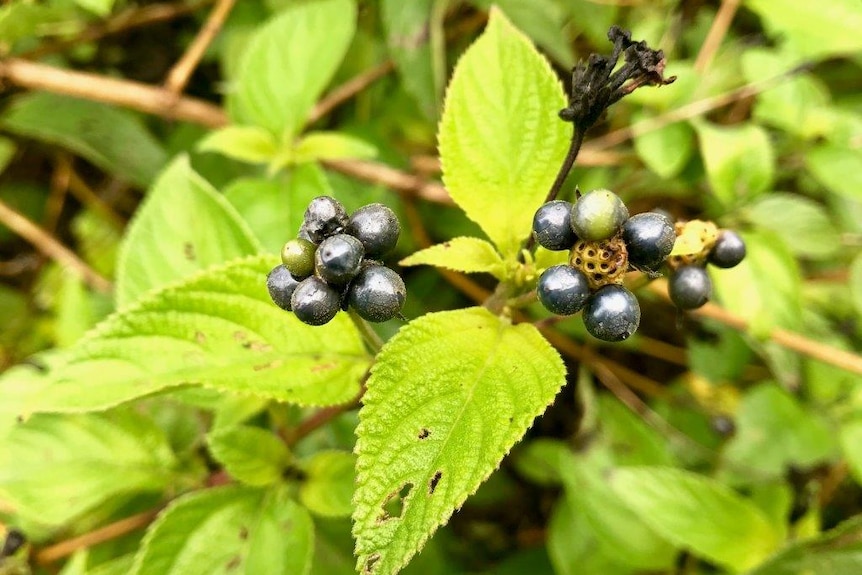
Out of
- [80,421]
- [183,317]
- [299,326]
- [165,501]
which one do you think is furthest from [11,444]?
[299,326]

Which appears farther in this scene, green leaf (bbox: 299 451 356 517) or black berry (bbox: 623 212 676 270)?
green leaf (bbox: 299 451 356 517)

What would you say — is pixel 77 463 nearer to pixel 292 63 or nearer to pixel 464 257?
pixel 464 257

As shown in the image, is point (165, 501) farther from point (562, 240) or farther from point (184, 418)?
point (562, 240)

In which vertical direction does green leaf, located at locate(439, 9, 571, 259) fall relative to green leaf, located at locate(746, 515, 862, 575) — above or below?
above

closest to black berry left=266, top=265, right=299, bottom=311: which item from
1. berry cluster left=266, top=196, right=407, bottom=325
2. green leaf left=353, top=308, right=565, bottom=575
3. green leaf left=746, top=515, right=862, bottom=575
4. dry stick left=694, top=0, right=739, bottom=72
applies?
berry cluster left=266, top=196, right=407, bottom=325

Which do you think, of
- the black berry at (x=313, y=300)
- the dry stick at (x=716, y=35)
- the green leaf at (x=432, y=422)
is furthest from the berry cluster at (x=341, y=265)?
the dry stick at (x=716, y=35)

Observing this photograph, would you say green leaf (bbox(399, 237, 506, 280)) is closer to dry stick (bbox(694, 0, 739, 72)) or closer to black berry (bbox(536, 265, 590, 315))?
black berry (bbox(536, 265, 590, 315))
